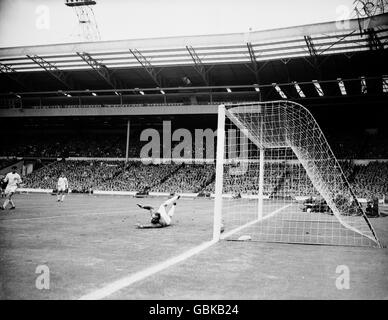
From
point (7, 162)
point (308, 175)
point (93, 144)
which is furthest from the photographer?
point (93, 144)

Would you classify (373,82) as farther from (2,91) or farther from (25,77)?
(2,91)

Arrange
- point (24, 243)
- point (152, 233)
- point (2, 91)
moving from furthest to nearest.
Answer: point (2, 91) < point (152, 233) < point (24, 243)

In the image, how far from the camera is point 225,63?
30.8 m

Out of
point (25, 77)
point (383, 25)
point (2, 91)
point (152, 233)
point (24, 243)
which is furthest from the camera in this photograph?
point (2, 91)

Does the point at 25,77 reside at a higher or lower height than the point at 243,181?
higher

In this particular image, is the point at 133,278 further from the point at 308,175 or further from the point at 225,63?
the point at 225,63

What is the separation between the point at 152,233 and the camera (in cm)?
848

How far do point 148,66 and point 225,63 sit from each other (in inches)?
281

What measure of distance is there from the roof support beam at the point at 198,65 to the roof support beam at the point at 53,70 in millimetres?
14181

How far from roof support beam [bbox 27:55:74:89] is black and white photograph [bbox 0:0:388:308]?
360 millimetres

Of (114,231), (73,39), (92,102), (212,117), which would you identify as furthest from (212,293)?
(92,102)

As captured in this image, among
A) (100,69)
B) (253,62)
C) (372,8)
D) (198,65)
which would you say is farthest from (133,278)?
(100,69)

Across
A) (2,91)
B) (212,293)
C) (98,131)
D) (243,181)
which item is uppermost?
(2,91)

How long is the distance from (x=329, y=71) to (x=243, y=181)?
11620mm
